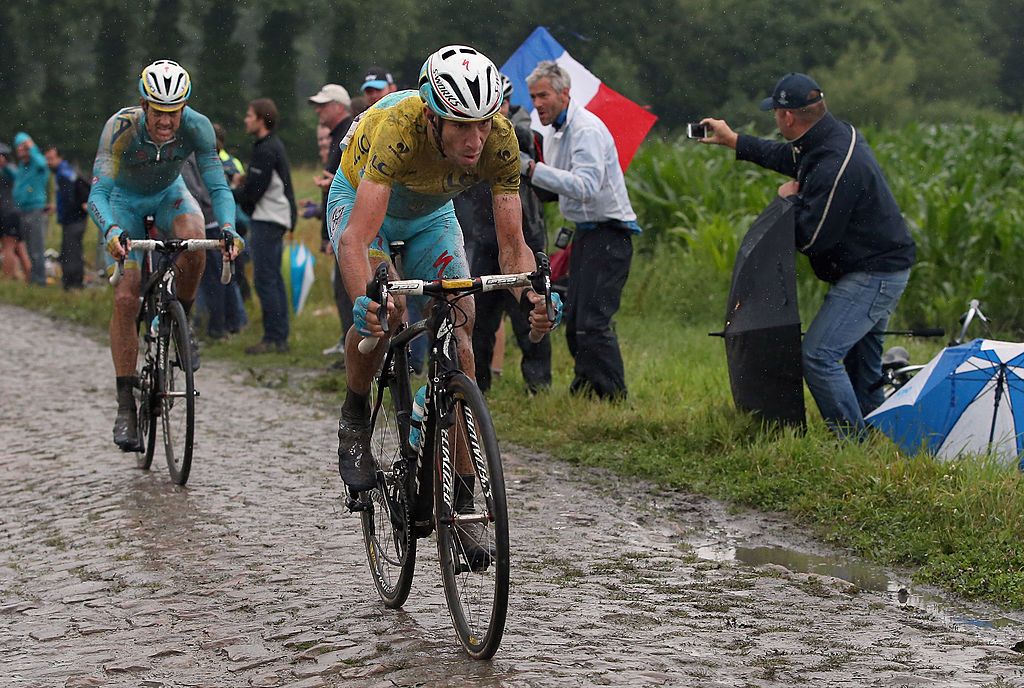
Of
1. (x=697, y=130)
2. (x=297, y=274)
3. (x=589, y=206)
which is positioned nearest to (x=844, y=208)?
(x=697, y=130)

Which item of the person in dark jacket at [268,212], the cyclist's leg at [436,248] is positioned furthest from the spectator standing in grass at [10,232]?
the cyclist's leg at [436,248]

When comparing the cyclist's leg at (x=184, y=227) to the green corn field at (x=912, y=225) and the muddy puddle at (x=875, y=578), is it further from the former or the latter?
the green corn field at (x=912, y=225)

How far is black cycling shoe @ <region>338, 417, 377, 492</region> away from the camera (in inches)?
253

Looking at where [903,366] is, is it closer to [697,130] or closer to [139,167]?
[697,130]

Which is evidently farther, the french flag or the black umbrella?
the french flag

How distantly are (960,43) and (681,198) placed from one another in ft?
231

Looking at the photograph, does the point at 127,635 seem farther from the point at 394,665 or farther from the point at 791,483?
the point at 791,483

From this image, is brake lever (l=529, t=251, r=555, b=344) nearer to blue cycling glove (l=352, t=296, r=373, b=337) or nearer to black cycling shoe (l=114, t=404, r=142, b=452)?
blue cycling glove (l=352, t=296, r=373, b=337)

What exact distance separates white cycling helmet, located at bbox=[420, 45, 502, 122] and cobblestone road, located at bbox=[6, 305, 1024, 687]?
2.00 meters

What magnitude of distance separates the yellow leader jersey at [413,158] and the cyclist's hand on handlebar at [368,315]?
67 cm

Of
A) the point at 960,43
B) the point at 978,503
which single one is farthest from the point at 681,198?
the point at 960,43

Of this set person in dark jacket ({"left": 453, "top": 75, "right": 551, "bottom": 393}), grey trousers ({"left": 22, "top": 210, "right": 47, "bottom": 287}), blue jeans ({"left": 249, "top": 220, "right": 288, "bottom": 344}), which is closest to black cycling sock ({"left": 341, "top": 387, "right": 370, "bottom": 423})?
person in dark jacket ({"left": 453, "top": 75, "right": 551, "bottom": 393})

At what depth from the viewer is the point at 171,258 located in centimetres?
910

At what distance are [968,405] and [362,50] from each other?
48211 mm
